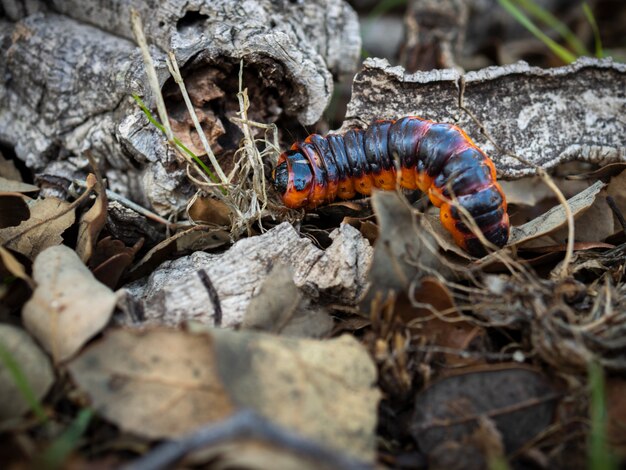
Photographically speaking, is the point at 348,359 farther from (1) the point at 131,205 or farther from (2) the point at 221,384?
(1) the point at 131,205

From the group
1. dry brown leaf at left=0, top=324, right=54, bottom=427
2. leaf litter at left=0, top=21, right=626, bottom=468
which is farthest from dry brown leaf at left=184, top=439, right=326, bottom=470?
dry brown leaf at left=0, top=324, right=54, bottom=427

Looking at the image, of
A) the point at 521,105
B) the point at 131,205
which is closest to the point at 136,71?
the point at 131,205

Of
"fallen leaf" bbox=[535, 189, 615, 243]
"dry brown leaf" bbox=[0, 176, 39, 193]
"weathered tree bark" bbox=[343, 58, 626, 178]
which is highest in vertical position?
"weathered tree bark" bbox=[343, 58, 626, 178]

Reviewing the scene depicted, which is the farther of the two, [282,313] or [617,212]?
[617,212]

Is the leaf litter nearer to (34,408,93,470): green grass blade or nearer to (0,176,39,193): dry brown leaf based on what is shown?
(34,408,93,470): green grass blade

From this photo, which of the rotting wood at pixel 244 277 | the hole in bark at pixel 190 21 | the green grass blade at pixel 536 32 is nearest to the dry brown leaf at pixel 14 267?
the rotting wood at pixel 244 277

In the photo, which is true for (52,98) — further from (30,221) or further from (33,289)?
(33,289)
